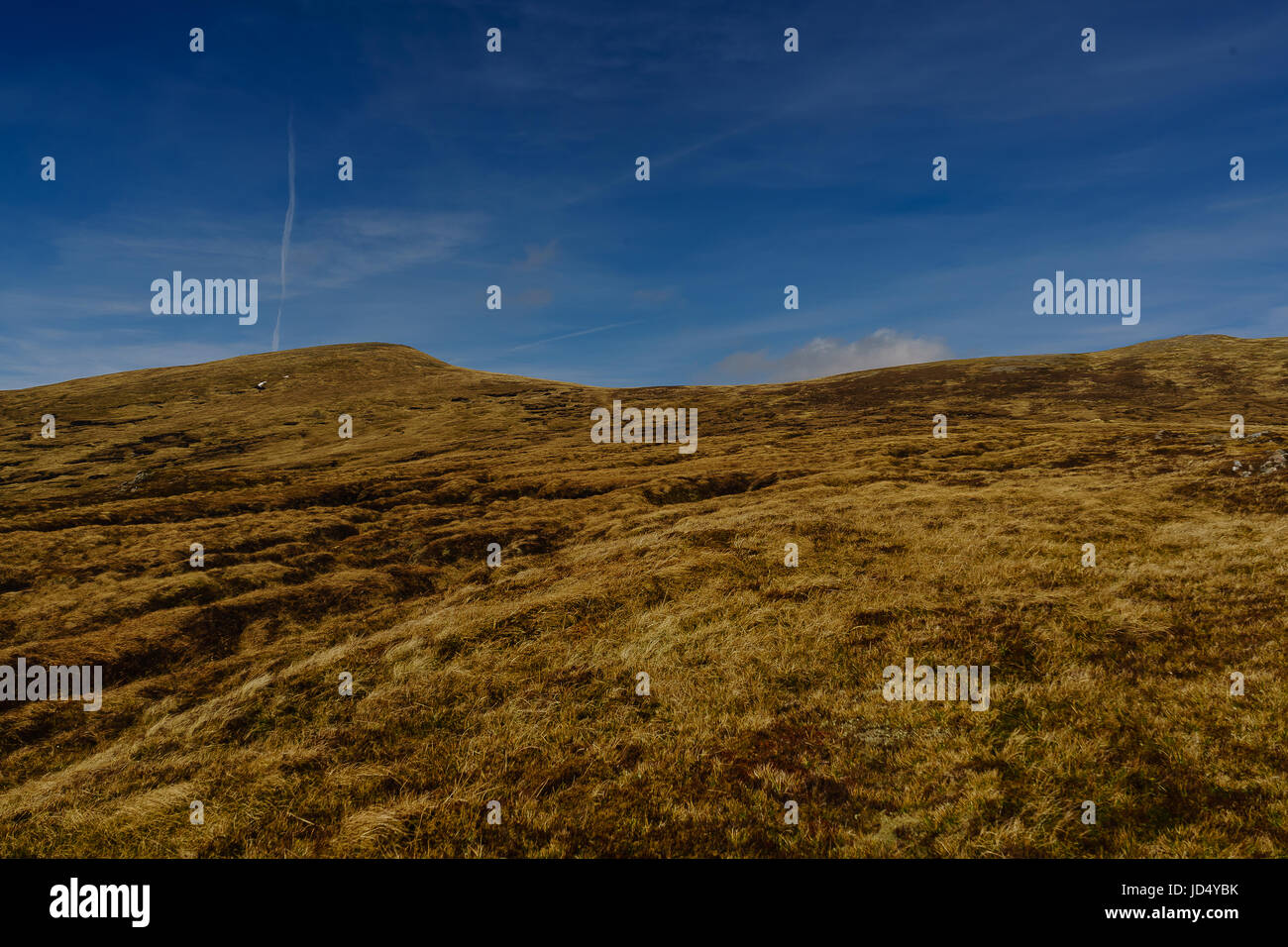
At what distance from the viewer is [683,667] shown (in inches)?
524

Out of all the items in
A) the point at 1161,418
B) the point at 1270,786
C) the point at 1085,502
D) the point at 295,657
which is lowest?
the point at 295,657

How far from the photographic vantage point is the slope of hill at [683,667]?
26.9 ft

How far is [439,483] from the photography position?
162 ft

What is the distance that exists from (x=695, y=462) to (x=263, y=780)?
44323 mm

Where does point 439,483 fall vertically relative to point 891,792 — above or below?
above

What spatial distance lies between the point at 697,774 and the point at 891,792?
3030mm

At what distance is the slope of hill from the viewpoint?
26.9 ft
